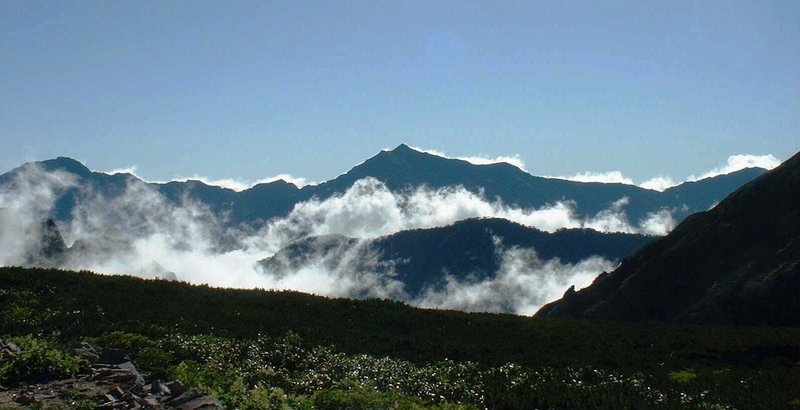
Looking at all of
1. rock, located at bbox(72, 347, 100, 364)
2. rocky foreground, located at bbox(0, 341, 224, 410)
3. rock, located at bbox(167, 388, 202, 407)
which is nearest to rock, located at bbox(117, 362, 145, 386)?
rocky foreground, located at bbox(0, 341, 224, 410)

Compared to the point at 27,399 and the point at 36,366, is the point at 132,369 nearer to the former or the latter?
the point at 36,366

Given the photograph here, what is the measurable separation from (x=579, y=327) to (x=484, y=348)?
11.6 m

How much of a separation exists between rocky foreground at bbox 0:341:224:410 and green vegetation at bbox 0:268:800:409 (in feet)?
2.65

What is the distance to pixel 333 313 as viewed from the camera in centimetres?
3762

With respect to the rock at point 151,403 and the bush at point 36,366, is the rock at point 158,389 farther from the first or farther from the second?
the bush at point 36,366

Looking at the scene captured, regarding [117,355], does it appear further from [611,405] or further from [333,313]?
[333,313]

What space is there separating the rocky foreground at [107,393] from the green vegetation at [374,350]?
0.81 meters

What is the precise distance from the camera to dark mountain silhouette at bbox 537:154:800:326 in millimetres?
72062

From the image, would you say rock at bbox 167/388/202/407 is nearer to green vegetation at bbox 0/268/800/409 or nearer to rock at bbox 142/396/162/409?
rock at bbox 142/396/162/409

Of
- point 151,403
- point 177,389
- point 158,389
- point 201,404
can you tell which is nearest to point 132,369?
point 158,389

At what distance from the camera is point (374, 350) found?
92.5ft

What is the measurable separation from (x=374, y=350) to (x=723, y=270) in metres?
77.4

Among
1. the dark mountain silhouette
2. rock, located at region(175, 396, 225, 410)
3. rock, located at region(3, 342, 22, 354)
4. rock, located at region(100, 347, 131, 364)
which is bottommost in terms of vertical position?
rock, located at region(175, 396, 225, 410)

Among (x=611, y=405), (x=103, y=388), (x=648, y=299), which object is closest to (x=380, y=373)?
(x=611, y=405)
